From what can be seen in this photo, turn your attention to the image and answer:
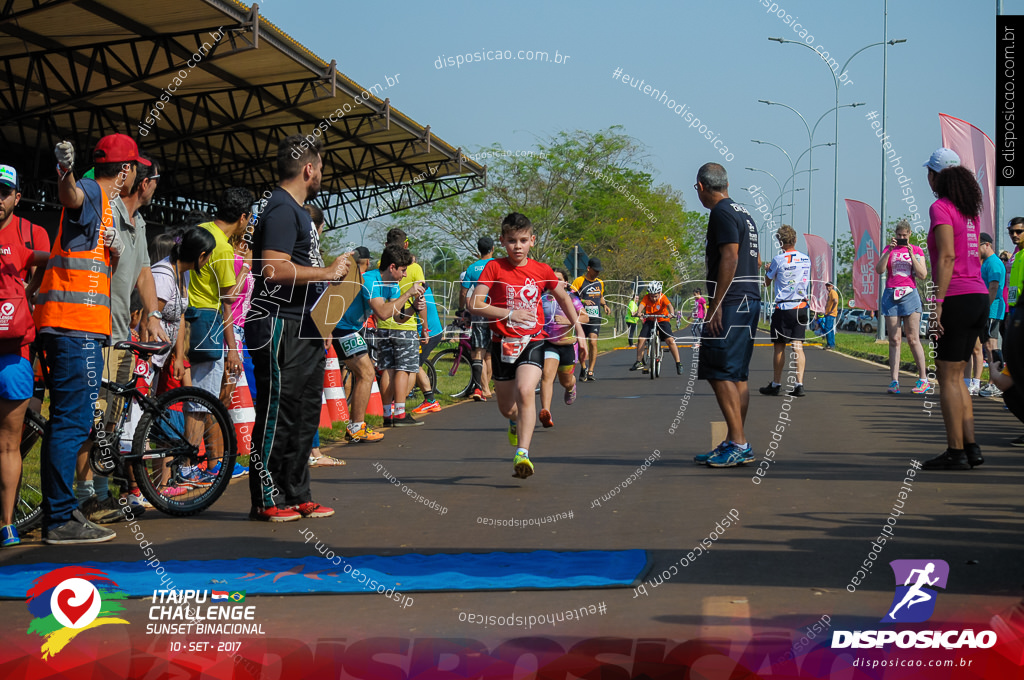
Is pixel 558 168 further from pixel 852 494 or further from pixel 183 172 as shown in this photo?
pixel 852 494

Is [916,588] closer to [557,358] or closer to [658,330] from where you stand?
[557,358]

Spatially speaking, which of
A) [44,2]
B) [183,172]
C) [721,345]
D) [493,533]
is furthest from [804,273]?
[183,172]

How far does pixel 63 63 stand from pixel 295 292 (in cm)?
1579

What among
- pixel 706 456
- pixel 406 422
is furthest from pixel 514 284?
pixel 406 422

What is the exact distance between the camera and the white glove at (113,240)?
5715 millimetres

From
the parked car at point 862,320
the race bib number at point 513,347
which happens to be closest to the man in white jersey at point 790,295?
the race bib number at point 513,347

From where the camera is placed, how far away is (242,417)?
892 cm

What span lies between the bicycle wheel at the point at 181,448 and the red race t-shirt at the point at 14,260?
0.96 metres

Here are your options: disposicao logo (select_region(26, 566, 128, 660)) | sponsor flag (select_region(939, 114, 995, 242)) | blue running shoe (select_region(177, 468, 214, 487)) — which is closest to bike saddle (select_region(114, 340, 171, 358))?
blue running shoe (select_region(177, 468, 214, 487))

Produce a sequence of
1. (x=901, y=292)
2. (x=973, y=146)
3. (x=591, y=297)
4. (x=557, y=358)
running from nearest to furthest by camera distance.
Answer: (x=557, y=358), (x=901, y=292), (x=973, y=146), (x=591, y=297)

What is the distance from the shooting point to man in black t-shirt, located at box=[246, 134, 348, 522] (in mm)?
6047

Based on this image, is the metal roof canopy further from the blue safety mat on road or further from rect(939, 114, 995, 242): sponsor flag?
the blue safety mat on road

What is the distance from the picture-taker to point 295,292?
6.18m

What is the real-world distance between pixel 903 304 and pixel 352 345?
7.17 meters
